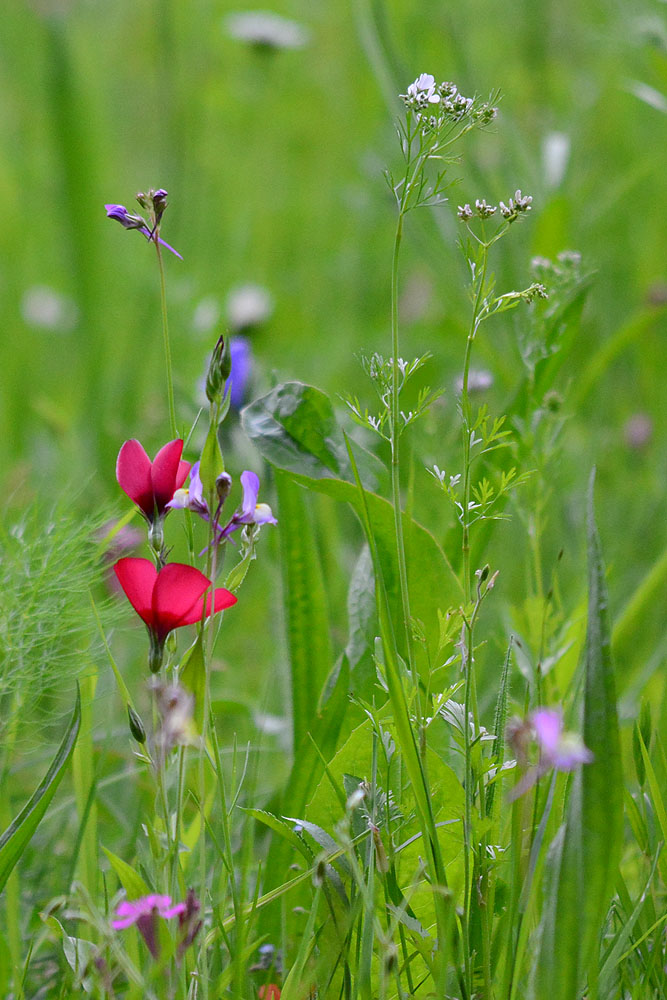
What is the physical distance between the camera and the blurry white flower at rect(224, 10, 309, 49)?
102 inches

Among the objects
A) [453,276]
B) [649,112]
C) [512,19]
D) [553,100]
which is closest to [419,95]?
[453,276]

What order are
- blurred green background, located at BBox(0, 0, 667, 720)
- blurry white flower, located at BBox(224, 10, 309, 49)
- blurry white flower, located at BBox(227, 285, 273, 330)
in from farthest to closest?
blurry white flower, located at BBox(224, 10, 309, 49), blurry white flower, located at BBox(227, 285, 273, 330), blurred green background, located at BBox(0, 0, 667, 720)

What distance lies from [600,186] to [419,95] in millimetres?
2075

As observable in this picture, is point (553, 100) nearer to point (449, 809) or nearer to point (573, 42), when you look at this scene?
point (573, 42)

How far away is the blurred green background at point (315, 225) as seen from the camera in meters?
1.47

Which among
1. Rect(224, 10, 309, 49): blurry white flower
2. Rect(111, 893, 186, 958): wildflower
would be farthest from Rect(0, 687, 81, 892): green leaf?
Rect(224, 10, 309, 49): blurry white flower

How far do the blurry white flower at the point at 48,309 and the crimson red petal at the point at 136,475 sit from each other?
1774mm

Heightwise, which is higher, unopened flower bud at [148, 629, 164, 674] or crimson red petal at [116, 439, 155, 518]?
crimson red petal at [116, 439, 155, 518]

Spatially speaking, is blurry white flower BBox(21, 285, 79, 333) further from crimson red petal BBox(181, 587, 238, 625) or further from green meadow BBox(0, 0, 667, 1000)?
crimson red petal BBox(181, 587, 238, 625)

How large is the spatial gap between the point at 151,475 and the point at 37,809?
216mm

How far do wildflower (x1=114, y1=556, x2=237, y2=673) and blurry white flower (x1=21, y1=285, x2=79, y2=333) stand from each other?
1.82 metres

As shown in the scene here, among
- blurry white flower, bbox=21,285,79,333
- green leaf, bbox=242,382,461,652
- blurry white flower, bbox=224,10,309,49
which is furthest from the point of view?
blurry white flower, bbox=224,10,309,49

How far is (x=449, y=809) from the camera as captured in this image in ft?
2.30

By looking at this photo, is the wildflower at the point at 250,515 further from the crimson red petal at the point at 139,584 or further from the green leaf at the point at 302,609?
the green leaf at the point at 302,609
